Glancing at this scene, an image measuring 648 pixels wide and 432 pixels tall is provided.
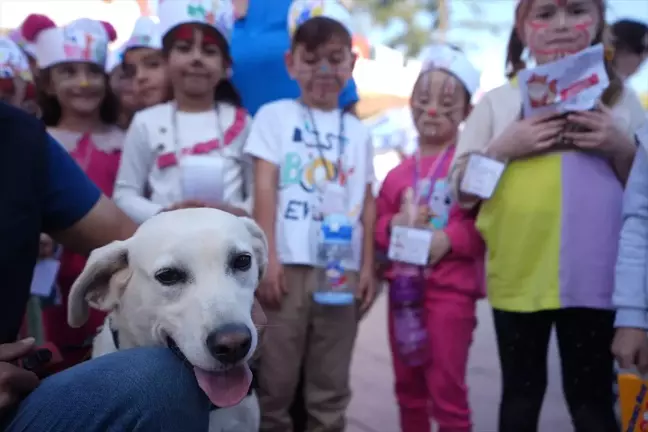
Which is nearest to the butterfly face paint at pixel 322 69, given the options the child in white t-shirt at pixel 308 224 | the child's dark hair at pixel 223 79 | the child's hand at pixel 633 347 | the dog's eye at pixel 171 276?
the child in white t-shirt at pixel 308 224

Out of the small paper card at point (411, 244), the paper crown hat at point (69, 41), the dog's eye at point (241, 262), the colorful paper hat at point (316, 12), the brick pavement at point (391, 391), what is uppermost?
the colorful paper hat at point (316, 12)

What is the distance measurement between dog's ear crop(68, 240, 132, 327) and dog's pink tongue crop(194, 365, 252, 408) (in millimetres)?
368

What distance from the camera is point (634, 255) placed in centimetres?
191

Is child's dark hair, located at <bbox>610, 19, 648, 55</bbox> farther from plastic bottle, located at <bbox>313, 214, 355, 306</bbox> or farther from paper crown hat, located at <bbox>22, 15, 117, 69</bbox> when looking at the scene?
paper crown hat, located at <bbox>22, 15, 117, 69</bbox>

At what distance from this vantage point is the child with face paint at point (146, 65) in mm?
3041

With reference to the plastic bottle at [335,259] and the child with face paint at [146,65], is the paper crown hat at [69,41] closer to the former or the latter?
the child with face paint at [146,65]

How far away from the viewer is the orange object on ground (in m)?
1.82

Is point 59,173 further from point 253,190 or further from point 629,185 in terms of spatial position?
point 629,185

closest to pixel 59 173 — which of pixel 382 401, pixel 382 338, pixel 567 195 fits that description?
pixel 567 195

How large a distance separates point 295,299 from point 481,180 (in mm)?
837

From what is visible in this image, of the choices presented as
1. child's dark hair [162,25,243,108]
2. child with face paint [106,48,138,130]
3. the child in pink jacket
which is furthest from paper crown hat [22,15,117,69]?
the child in pink jacket

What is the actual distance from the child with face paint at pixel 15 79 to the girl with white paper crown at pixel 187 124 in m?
0.66

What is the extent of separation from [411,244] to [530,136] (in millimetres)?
643

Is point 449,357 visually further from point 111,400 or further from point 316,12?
point 111,400
